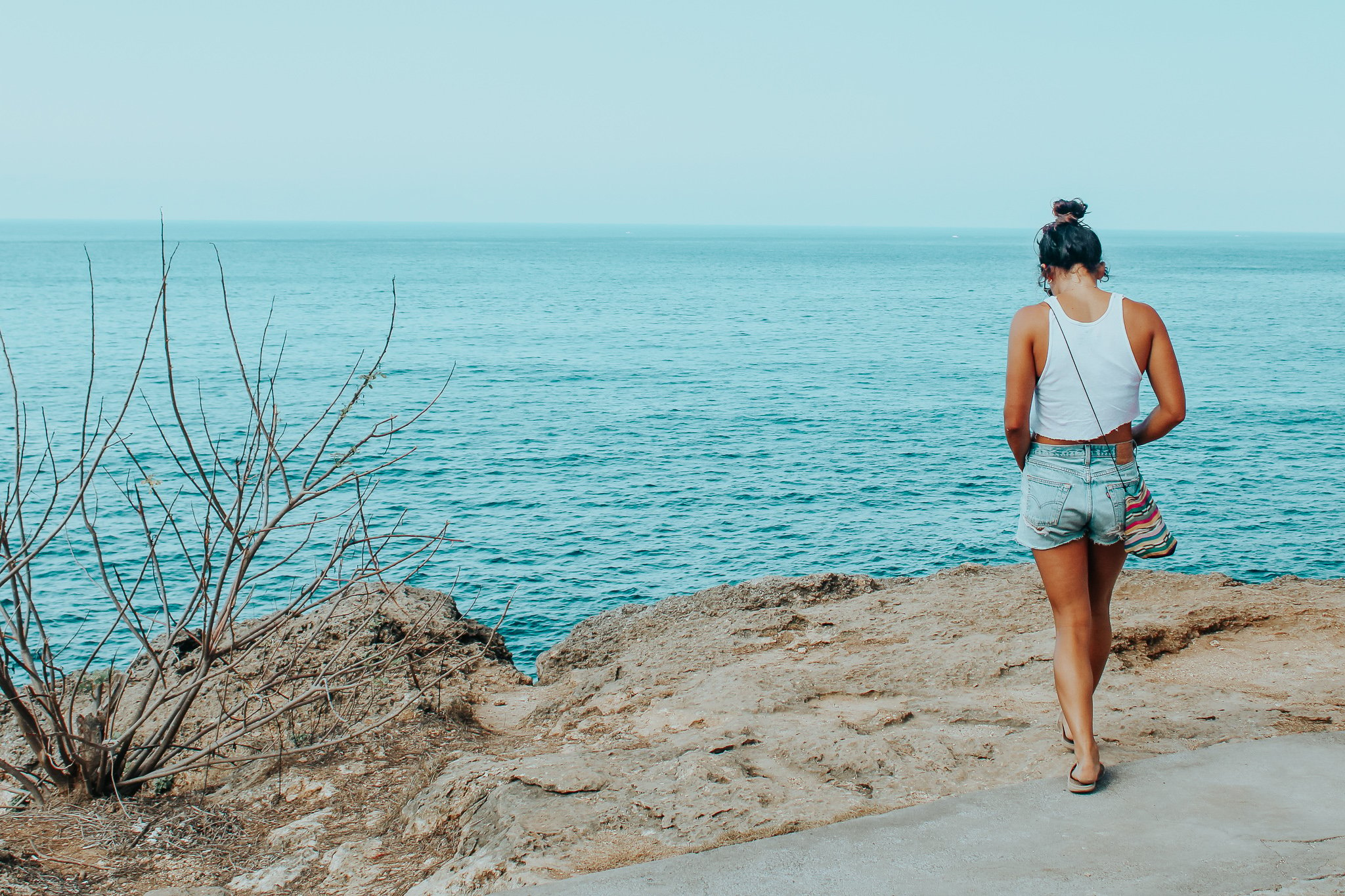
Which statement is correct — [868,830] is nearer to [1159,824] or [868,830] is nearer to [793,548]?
[1159,824]

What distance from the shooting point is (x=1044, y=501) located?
13.5 ft

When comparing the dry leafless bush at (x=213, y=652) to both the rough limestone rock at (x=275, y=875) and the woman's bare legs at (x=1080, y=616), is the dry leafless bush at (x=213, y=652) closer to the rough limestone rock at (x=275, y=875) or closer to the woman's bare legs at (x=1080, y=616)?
the rough limestone rock at (x=275, y=875)

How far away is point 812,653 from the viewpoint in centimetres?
759

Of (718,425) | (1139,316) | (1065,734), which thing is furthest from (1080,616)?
(718,425)

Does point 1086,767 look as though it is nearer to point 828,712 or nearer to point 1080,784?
point 1080,784

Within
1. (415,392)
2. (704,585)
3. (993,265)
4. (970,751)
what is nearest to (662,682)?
(970,751)

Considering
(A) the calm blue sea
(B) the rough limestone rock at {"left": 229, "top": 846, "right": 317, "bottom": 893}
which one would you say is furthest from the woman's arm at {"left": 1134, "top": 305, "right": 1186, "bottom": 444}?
(A) the calm blue sea

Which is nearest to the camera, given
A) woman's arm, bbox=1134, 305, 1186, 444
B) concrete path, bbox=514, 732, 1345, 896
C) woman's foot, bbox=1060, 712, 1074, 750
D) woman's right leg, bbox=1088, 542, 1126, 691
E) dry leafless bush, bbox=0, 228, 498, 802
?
concrete path, bbox=514, 732, 1345, 896

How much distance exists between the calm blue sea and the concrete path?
5.96 meters

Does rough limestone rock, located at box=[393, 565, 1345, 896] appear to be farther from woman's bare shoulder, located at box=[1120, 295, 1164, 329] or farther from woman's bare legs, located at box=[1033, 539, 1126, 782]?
woman's bare shoulder, located at box=[1120, 295, 1164, 329]

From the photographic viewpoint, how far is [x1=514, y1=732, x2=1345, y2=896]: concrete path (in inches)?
136

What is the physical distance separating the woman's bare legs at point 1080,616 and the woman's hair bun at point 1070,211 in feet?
4.21

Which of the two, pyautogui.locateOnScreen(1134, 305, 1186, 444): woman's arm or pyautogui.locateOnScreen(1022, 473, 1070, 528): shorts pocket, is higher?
pyautogui.locateOnScreen(1134, 305, 1186, 444): woman's arm

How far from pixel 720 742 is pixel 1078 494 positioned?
2121mm
